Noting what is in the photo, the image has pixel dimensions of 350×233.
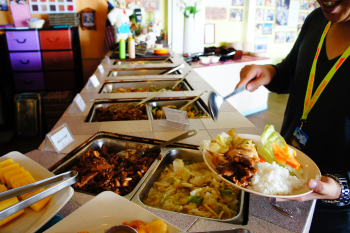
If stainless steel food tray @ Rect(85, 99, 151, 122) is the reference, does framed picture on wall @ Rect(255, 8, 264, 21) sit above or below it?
above

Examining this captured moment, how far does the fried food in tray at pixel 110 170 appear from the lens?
1114 mm

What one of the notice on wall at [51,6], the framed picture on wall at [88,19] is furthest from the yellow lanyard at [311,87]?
the notice on wall at [51,6]

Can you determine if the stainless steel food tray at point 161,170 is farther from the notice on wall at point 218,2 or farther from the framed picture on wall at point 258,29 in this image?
the framed picture on wall at point 258,29

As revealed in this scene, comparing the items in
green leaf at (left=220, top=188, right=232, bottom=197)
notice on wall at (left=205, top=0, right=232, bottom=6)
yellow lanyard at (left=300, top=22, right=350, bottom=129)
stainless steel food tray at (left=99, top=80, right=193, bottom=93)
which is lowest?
green leaf at (left=220, top=188, right=232, bottom=197)

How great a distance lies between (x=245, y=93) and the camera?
500 centimetres

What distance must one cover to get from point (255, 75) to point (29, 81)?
4.64 metres

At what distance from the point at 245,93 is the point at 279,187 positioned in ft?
14.4

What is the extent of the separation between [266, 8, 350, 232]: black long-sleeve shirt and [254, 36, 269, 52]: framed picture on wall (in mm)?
5093

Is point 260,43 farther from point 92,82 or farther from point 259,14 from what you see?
point 92,82

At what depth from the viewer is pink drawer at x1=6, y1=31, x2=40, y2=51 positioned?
4383mm

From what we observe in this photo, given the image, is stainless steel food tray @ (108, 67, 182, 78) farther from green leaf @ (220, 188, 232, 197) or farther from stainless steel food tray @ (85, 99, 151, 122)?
green leaf @ (220, 188, 232, 197)

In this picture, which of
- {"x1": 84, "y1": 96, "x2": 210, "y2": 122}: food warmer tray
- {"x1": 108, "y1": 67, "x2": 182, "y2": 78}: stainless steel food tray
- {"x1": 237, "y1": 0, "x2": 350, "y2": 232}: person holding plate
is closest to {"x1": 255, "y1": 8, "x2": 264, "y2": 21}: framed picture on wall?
{"x1": 108, "y1": 67, "x2": 182, "y2": 78}: stainless steel food tray

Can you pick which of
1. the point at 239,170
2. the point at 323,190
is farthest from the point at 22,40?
the point at 323,190

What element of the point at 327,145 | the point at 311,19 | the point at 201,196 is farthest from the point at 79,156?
the point at 311,19
